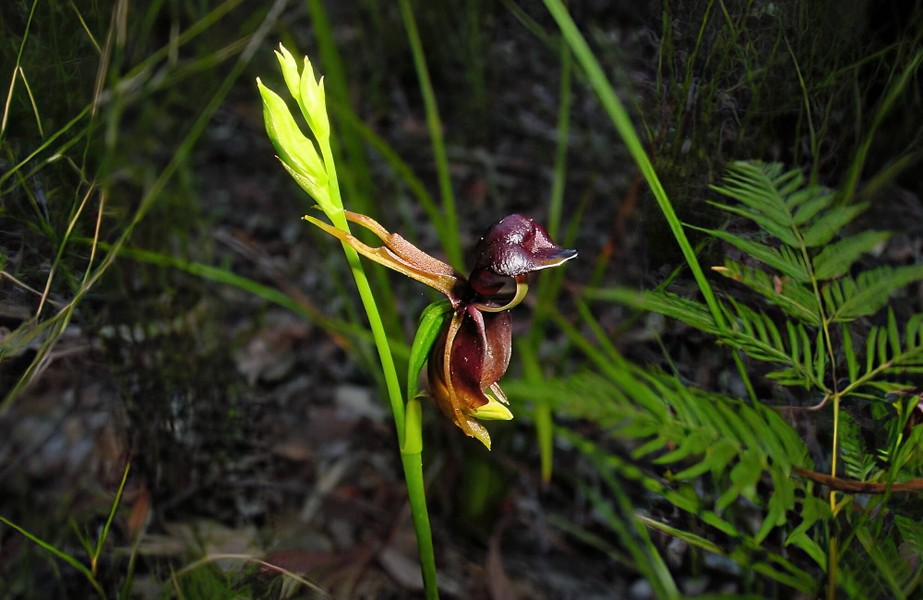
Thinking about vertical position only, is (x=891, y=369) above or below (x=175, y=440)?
above

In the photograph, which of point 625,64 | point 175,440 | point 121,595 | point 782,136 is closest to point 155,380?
point 175,440

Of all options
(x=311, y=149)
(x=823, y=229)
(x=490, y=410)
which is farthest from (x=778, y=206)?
(x=311, y=149)

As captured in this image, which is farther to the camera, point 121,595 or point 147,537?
point 147,537

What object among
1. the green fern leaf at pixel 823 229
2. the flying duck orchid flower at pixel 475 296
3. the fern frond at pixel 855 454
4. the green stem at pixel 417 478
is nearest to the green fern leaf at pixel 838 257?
the green fern leaf at pixel 823 229

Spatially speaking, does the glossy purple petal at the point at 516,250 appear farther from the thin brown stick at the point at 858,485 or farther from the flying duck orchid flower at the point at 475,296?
the thin brown stick at the point at 858,485

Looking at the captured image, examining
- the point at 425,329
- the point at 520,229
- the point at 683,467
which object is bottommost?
the point at 683,467

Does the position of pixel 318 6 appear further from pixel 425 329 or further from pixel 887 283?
pixel 887 283

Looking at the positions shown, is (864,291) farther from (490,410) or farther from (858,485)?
(490,410)

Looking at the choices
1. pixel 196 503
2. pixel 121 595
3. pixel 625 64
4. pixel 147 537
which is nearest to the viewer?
pixel 121 595
